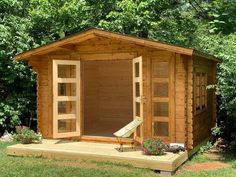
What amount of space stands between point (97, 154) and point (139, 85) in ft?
6.43

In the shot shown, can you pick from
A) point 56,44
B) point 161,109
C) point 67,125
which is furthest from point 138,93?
point 56,44

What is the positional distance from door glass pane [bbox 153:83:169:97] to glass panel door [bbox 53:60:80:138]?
2.13 metres

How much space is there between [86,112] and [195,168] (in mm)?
6748

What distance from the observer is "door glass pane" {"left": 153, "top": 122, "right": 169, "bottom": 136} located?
30.1 ft

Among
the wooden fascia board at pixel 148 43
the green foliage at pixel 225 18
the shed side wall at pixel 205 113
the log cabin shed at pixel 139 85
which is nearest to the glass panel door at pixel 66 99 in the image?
the log cabin shed at pixel 139 85

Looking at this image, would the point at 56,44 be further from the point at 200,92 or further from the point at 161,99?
the point at 200,92

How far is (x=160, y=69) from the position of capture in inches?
364

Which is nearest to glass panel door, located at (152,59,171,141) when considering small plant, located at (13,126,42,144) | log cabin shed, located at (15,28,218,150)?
log cabin shed, located at (15,28,218,150)

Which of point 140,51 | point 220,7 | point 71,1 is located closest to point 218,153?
point 140,51

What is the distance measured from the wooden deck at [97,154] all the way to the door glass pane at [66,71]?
1763 millimetres

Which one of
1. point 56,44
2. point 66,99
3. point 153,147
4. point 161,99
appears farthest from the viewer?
point 66,99

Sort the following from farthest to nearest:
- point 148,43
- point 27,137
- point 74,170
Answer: point 27,137, point 148,43, point 74,170

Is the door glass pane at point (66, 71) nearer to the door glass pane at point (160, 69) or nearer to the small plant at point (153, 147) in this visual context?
the door glass pane at point (160, 69)

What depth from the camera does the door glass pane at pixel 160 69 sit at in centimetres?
917
